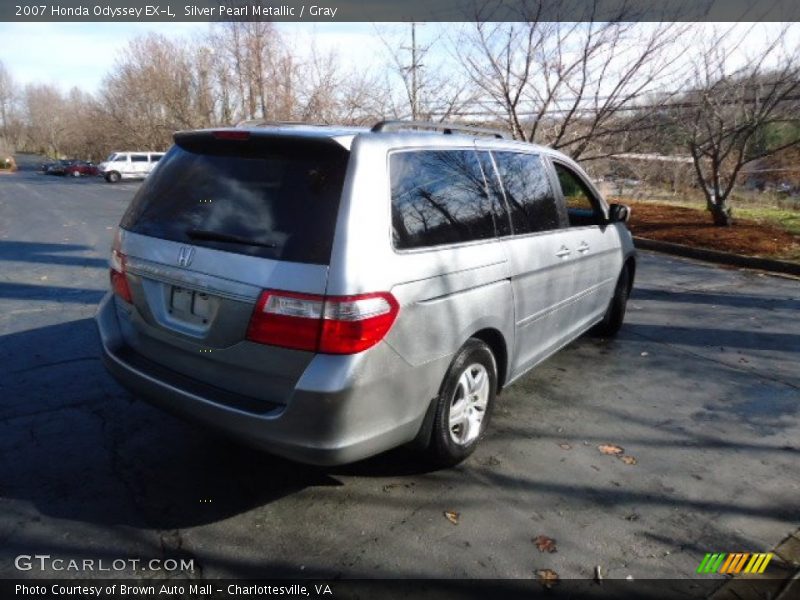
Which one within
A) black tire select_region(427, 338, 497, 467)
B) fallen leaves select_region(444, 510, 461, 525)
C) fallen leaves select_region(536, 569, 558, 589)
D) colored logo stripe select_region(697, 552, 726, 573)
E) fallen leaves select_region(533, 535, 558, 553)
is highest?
black tire select_region(427, 338, 497, 467)

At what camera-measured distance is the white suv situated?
36.0 metres

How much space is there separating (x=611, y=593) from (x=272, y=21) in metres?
22.4

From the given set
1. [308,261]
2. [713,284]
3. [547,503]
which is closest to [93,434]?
[308,261]

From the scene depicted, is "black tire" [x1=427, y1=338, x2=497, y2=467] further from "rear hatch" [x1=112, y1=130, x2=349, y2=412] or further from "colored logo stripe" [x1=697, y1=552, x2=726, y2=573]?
"colored logo stripe" [x1=697, y1=552, x2=726, y2=573]

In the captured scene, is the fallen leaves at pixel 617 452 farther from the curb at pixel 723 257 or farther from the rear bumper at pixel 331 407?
the curb at pixel 723 257

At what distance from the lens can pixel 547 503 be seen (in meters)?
2.78

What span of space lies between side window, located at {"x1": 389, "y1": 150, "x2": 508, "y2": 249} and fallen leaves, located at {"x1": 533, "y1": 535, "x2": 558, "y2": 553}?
1.49 m

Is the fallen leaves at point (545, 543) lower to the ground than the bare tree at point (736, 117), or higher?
lower

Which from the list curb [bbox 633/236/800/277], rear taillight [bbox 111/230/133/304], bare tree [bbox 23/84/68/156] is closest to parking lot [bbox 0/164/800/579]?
rear taillight [bbox 111/230/133/304]

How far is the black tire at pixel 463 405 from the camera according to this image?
282 centimetres

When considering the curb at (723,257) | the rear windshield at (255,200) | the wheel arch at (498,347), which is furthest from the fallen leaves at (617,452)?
the curb at (723,257)

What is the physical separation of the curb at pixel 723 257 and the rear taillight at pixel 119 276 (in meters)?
9.48

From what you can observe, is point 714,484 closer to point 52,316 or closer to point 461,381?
point 461,381

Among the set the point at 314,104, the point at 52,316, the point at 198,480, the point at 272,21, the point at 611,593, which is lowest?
the point at 611,593
